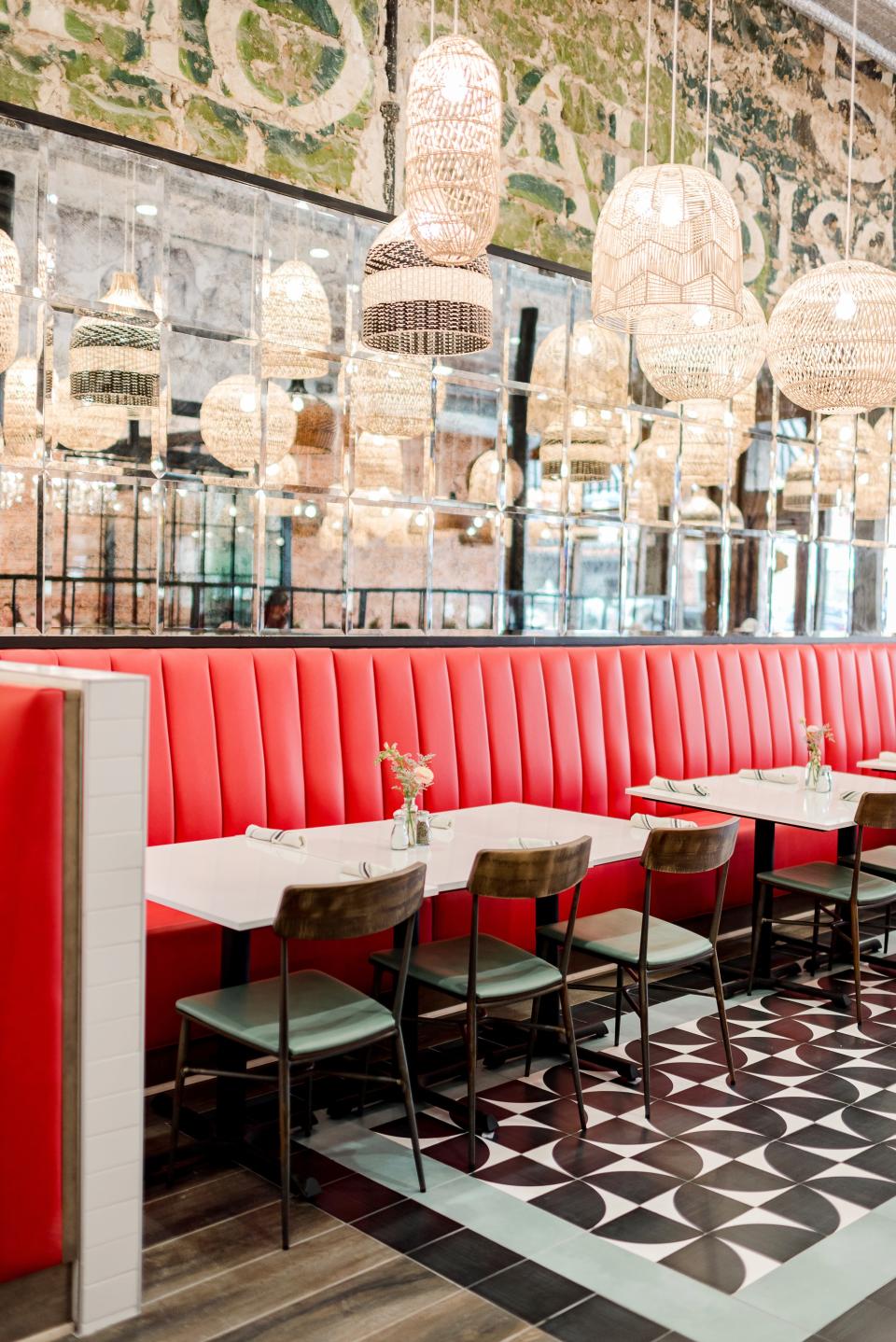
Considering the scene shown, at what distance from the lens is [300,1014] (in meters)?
3.06

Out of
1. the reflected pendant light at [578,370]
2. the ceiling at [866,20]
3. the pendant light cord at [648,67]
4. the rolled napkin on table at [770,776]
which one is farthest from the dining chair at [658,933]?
the ceiling at [866,20]

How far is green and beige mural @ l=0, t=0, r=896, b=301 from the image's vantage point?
453cm

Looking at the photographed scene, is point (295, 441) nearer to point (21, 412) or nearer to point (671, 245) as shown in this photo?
point (21, 412)

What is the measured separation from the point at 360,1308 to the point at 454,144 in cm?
287

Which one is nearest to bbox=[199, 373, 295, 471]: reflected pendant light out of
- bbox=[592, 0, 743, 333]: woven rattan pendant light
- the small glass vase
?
bbox=[592, 0, 743, 333]: woven rattan pendant light

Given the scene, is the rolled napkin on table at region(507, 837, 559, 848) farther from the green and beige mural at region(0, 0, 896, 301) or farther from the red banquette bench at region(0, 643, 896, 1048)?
the green and beige mural at region(0, 0, 896, 301)

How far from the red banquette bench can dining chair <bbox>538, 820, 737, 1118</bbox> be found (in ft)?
2.61

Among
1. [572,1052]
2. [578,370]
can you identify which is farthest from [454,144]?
[578,370]

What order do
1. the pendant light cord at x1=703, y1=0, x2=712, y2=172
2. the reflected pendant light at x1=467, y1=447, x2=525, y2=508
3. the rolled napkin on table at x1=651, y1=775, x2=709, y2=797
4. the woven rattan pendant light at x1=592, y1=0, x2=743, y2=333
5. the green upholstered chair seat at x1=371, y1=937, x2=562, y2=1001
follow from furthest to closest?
the pendant light cord at x1=703, y1=0, x2=712, y2=172 → the reflected pendant light at x1=467, y1=447, x2=525, y2=508 → the rolled napkin on table at x1=651, y1=775, x2=709, y2=797 → the woven rattan pendant light at x1=592, y1=0, x2=743, y2=333 → the green upholstered chair seat at x1=371, y1=937, x2=562, y2=1001

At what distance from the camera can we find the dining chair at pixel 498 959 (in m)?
3.21

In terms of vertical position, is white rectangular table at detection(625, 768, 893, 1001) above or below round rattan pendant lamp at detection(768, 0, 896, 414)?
below

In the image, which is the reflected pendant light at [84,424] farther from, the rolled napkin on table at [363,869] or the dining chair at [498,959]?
the dining chair at [498,959]

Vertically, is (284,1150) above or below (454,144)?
below

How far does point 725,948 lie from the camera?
564 centimetres
